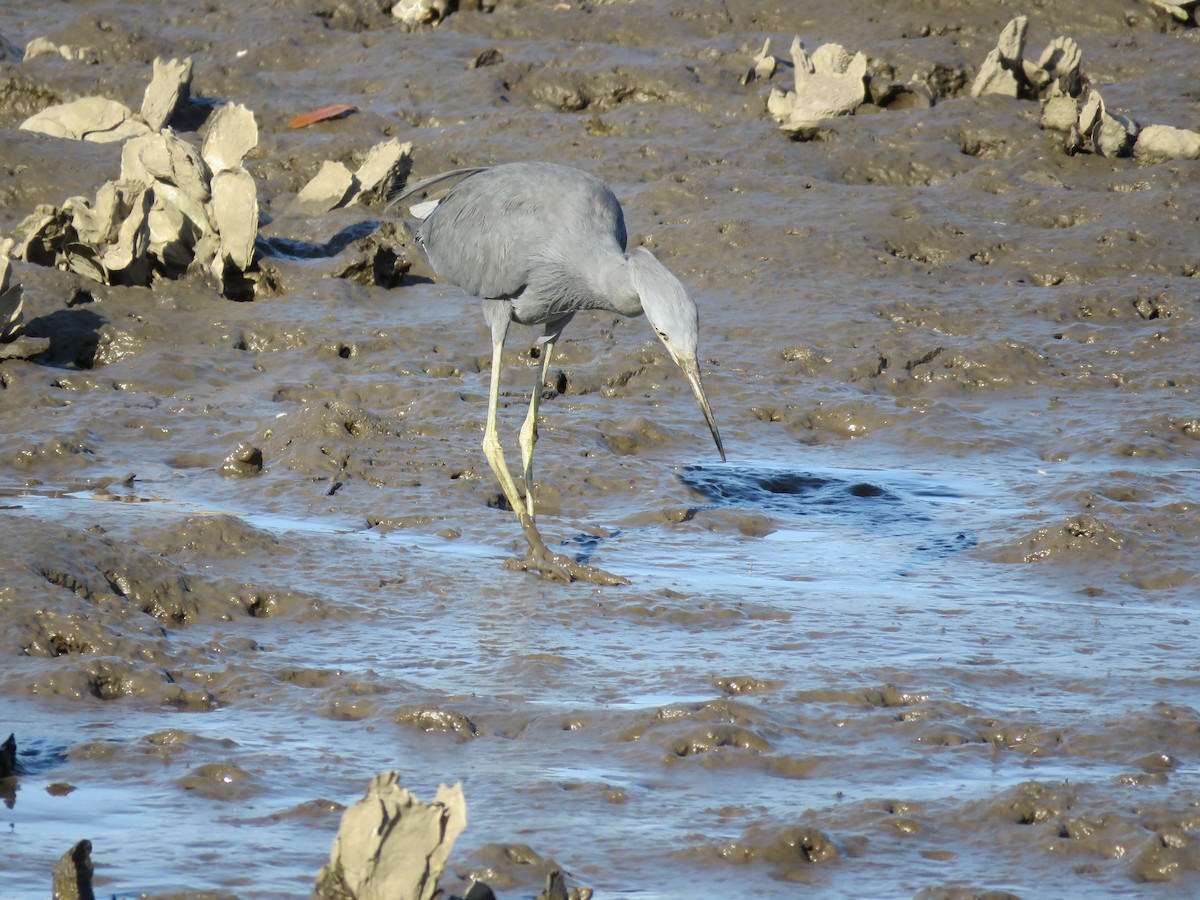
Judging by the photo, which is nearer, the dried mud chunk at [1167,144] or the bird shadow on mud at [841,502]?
the bird shadow on mud at [841,502]

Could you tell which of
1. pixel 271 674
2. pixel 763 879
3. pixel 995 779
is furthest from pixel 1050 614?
pixel 271 674

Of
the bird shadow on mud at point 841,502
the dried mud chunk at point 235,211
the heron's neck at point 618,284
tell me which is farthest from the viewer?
the dried mud chunk at point 235,211

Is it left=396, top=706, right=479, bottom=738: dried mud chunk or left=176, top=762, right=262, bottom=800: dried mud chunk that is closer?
left=176, top=762, right=262, bottom=800: dried mud chunk

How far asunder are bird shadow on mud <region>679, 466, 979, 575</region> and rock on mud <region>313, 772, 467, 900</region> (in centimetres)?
360

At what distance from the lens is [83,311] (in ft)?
25.2

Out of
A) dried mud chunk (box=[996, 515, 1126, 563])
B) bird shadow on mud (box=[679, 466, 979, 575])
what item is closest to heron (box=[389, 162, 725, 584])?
bird shadow on mud (box=[679, 466, 979, 575])

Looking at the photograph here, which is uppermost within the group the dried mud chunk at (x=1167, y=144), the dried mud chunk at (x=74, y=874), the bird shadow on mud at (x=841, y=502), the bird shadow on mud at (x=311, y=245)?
the dried mud chunk at (x=1167, y=144)

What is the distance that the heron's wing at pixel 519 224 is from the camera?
5754 mm

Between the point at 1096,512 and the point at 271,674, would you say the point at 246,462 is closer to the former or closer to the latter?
the point at 271,674

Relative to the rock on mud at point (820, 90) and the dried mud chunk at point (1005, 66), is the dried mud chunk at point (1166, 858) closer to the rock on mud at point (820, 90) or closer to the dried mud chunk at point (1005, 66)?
the rock on mud at point (820, 90)

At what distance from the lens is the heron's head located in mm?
5164

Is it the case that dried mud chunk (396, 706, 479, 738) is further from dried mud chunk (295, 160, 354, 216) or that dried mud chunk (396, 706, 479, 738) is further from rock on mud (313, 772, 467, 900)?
dried mud chunk (295, 160, 354, 216)

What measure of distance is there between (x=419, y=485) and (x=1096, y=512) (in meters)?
2.76

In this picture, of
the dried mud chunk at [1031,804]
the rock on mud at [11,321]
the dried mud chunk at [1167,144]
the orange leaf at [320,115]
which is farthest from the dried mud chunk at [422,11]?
the dried mud chunk at [1031,804]
